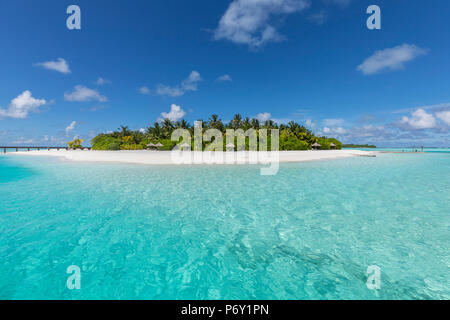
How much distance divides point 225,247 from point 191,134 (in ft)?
109

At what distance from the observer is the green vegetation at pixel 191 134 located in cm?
3438

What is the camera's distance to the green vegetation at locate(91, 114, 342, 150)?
1353 inches

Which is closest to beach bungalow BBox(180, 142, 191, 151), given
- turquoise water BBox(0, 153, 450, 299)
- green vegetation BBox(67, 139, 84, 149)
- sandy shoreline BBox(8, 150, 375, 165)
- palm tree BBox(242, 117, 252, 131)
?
sandy shoreline BBox(8, 150, 375, 165)

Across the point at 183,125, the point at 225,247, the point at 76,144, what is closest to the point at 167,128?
the point at 183,125

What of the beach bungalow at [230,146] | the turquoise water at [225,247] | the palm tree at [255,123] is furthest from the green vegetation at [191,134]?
the turquoise water at [225,247]

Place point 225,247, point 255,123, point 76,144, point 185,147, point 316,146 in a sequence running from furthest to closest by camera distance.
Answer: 1. point 76,144
2. point 255,123
3. point 316,146
4. point 185,147
5. point 225,247

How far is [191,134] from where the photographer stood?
36000mm

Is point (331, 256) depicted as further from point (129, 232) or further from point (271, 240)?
point (129, 232)

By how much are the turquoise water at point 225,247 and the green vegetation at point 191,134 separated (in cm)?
2786

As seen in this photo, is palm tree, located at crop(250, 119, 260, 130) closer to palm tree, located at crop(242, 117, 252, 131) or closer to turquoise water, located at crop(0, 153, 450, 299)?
palm tree, located at crop(242, 117, 252, 131)

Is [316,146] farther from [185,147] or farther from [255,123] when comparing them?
[185,147]

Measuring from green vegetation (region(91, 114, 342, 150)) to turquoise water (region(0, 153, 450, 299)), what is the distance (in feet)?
91.4
